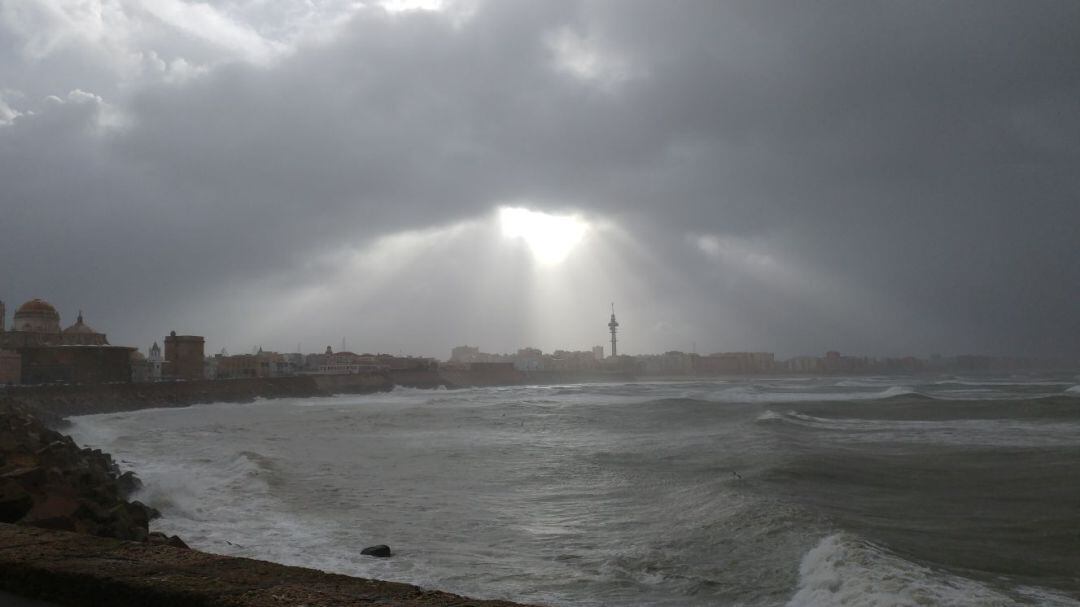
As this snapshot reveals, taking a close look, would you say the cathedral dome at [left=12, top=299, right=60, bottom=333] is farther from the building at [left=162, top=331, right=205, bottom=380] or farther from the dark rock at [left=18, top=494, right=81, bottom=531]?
the dark rock at [left=18, top=494, right=81, bottom=531]

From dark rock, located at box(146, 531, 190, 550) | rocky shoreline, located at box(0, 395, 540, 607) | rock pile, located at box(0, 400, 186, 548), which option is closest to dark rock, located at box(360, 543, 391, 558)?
dark rock, located at box(146, 531, 190, 550)

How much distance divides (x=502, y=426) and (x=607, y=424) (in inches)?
150

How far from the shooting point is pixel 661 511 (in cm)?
961

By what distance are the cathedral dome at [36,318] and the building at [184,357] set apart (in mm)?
8352

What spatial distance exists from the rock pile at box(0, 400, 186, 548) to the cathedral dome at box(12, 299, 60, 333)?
1996 inches

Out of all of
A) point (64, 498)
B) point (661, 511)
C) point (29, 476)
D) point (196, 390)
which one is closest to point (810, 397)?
point (661, 511)

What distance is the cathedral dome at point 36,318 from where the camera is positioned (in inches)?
2087

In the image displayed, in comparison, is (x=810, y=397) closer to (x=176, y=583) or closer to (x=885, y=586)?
(x=885, y=586)

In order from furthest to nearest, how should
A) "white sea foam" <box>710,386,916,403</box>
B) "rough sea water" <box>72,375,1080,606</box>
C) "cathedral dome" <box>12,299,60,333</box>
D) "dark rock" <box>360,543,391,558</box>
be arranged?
"cathedral dome" <box>12,299,60,333</box>, "white sea foam" <box>710,386,916,403</box>, "dark rock" <box>360,543,391,558</box>, "rough sea water" <box>72,375,1080,606</box>

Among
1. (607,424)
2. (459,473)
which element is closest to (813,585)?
(459,473)

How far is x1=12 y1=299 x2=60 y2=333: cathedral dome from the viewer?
5300 centimetres

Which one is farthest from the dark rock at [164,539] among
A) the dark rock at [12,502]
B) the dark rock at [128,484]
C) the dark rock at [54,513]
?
the dark rock at [128,484]

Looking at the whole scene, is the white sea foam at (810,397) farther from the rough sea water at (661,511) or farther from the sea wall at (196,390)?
the sea wall at (196,390)

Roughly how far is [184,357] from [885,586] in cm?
5948
